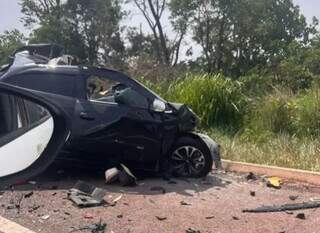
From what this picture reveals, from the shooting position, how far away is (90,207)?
6367 mm

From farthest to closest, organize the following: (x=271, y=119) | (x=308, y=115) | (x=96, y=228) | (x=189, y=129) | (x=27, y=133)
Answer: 1. (x=271, y=119)
2. (x=308, y=115)
3. (x=189, y=129)
4. (x=96, y=228)
5. (x=27, y=133)

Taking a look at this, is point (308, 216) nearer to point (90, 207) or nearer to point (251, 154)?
point (90, 207)

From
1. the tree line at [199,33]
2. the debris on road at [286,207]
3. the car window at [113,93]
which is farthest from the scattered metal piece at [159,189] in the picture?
the tree line at [199,33]

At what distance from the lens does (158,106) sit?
26.9 feet

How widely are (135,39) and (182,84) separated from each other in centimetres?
2879

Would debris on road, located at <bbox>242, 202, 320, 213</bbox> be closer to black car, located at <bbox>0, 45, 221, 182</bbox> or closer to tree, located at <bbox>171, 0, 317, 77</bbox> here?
black car, located at <bbox>0, 45, 221, 182</bbox>

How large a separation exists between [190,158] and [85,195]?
→ 6.82ft

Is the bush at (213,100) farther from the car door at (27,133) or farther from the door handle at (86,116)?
the car door at (27,133)

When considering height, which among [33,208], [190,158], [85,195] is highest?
[190,158]

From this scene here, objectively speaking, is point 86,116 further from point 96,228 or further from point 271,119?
point 271,119

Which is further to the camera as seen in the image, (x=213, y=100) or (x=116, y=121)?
(x=213, y=100)

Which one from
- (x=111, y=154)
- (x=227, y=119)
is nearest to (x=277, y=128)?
(x=227, y=119)

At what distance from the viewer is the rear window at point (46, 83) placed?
8016 mm

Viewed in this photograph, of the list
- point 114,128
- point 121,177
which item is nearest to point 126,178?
point 121,177
